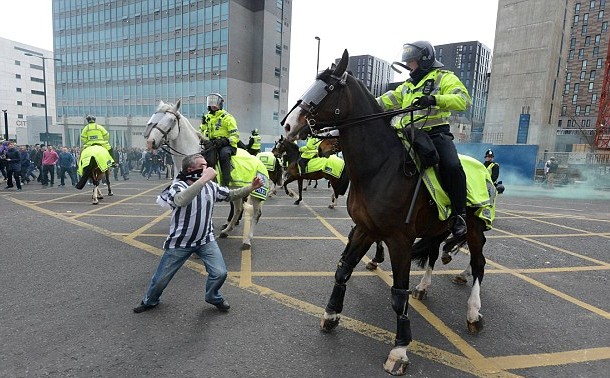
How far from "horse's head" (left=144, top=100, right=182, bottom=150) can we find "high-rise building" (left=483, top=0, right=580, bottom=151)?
31.9m

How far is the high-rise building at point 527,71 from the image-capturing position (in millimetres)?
30281

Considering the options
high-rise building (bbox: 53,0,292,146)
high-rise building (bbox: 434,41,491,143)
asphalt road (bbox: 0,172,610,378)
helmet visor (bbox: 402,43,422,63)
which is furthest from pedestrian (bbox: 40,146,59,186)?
high-rise building (bbox: 434,41,491,143)

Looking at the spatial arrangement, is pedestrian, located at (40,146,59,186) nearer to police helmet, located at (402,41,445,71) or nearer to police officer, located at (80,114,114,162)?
police officer, located at (80,114,114,162)

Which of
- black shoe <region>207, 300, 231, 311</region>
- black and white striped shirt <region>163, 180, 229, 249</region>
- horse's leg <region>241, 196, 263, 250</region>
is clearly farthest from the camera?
horse's leg <region>241, 196, 263, 250</region>

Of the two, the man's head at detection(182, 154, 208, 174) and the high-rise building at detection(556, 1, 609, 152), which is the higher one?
the high-rise building at detection(556, 1, 609, 152)

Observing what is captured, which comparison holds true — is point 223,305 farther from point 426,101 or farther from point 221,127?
point 221,127

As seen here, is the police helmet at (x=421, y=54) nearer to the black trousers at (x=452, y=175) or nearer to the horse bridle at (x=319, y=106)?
the horse bridle at (x=319, y=106)

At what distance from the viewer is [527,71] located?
31.8 metres

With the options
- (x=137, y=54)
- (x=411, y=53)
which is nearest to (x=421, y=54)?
(x=411, y=53)

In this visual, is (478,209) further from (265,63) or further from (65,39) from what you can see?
(65,39)

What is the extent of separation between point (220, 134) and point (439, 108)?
14.9 ft

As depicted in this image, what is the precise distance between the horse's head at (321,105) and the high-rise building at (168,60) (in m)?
46.4

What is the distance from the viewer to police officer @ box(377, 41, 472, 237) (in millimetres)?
3434

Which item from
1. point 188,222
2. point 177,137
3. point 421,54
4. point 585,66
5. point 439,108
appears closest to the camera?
point 439,108
